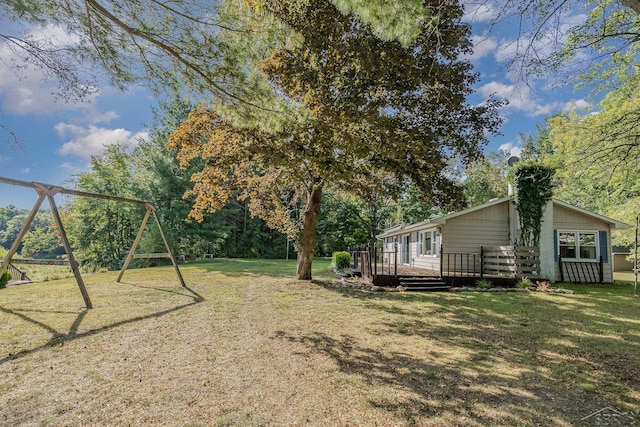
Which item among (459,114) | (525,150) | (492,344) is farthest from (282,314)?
(525,150)

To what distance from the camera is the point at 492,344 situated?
5.02m

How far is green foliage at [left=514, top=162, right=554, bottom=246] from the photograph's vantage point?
492 inches

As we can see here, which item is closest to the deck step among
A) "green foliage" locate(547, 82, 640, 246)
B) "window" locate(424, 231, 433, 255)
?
"green foliage" locate(547, 82, 640, 246)

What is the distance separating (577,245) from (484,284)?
614cm

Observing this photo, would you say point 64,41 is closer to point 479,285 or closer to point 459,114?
point 459,114

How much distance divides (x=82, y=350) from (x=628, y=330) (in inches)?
358

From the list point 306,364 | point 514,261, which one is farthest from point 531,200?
point 306,364

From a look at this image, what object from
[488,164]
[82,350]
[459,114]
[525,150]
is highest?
[525,150]

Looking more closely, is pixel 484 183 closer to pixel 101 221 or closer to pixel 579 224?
pixel 579 224

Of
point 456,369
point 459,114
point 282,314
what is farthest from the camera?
point 459,114

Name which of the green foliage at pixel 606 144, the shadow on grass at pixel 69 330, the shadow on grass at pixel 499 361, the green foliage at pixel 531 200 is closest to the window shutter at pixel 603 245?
the green foliage at pixel 606 144

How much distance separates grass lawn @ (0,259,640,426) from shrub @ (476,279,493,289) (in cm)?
328

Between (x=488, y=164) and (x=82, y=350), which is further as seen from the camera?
(x=488, y=164)

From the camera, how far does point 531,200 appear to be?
12641 mm
